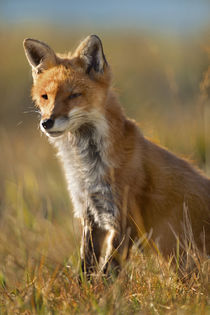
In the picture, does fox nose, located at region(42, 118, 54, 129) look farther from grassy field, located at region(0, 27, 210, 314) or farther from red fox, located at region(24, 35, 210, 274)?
grassy field, located at region(0, 27, 210, 314)

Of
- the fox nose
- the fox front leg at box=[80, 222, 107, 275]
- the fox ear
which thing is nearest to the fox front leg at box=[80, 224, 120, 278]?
the fox front leg at box=[80, 222, 107, 275]

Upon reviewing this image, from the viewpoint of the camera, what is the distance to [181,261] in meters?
4.48

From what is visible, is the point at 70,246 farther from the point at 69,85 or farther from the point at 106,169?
the point at 69,85

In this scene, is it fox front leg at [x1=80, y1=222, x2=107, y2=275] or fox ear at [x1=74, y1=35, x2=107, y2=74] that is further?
fox front leg at [x1=80, y1=222, x2=107, y2=275]

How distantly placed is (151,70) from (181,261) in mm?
12487

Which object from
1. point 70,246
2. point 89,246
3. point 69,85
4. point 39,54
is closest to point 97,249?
point 89,246

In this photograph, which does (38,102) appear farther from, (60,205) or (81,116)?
(60,205)

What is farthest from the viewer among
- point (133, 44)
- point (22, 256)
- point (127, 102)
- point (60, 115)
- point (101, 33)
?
point (101, 33)

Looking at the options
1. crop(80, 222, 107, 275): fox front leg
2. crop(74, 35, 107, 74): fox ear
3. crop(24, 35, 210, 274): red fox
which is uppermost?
crop(74, 35, 107, 74): fox ear

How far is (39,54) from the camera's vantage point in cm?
488

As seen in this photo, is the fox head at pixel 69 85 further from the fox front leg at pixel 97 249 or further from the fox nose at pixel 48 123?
the fox front leg at pixel 97 249

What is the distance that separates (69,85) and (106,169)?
904 mm

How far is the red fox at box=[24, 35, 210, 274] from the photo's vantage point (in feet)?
14.8

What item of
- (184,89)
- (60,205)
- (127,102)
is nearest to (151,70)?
(184,89)
